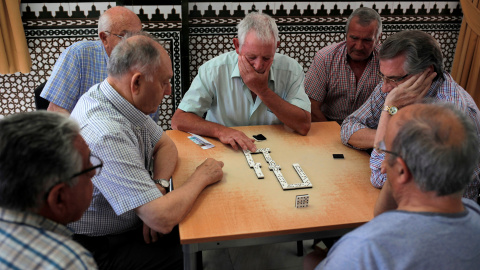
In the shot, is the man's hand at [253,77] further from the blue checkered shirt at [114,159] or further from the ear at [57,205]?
the ear at [57,205]

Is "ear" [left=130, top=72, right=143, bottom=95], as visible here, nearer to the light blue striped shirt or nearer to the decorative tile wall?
the light blue striped shirt

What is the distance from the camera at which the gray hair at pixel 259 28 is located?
257cm

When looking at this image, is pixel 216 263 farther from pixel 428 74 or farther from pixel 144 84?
pixel 428 74

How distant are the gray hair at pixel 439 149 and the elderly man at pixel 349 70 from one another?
2020 mm

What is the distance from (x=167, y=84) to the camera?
203 centimetres

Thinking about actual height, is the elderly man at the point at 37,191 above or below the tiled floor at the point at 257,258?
above

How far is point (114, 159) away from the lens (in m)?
1.73

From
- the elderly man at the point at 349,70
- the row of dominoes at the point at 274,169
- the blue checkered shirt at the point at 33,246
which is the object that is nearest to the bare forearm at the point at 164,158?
the row of dominoes at the point at 274,169

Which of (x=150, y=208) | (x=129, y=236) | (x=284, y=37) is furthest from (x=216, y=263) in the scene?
(x=284, y=37)

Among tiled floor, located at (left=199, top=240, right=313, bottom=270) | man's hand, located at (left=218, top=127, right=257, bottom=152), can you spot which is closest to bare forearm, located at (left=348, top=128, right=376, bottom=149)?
man's hand, located at (left=218, top=127, right=257, bottom=152)

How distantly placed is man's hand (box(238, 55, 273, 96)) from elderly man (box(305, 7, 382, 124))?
0.76 meters

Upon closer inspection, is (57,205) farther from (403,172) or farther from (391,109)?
(391,109)

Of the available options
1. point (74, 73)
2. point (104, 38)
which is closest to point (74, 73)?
point (74, 73)

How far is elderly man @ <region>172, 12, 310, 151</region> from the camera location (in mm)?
2592
